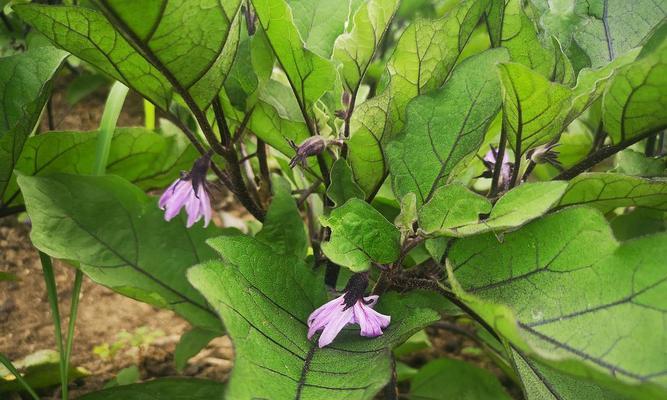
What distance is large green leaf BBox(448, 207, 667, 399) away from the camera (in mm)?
681

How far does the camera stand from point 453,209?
2.70ft

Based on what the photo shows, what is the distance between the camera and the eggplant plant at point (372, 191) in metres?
0.77

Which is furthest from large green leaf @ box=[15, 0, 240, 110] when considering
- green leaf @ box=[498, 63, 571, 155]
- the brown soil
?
the brown soil

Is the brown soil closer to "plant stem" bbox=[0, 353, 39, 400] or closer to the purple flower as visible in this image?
"plant stem" bbox=[0, 353, 39, 400]

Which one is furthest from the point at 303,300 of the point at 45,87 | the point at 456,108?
the point at 45,87

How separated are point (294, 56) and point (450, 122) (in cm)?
24

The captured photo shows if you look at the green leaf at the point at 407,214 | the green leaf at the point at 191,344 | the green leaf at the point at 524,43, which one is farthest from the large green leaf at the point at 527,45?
the green leaf at the point at 191,344

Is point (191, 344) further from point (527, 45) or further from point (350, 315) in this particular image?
point (527, 45)

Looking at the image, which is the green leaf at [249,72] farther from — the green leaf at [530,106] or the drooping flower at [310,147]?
the green leaf at [530,106]

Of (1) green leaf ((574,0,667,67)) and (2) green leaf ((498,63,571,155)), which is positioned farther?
(1) green leaf ((574,0,667,67))

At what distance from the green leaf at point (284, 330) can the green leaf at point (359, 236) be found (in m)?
0.10

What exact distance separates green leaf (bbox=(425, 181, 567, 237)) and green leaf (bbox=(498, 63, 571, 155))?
0.39 feet

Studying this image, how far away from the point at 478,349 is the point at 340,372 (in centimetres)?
97

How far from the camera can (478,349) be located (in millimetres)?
1720
